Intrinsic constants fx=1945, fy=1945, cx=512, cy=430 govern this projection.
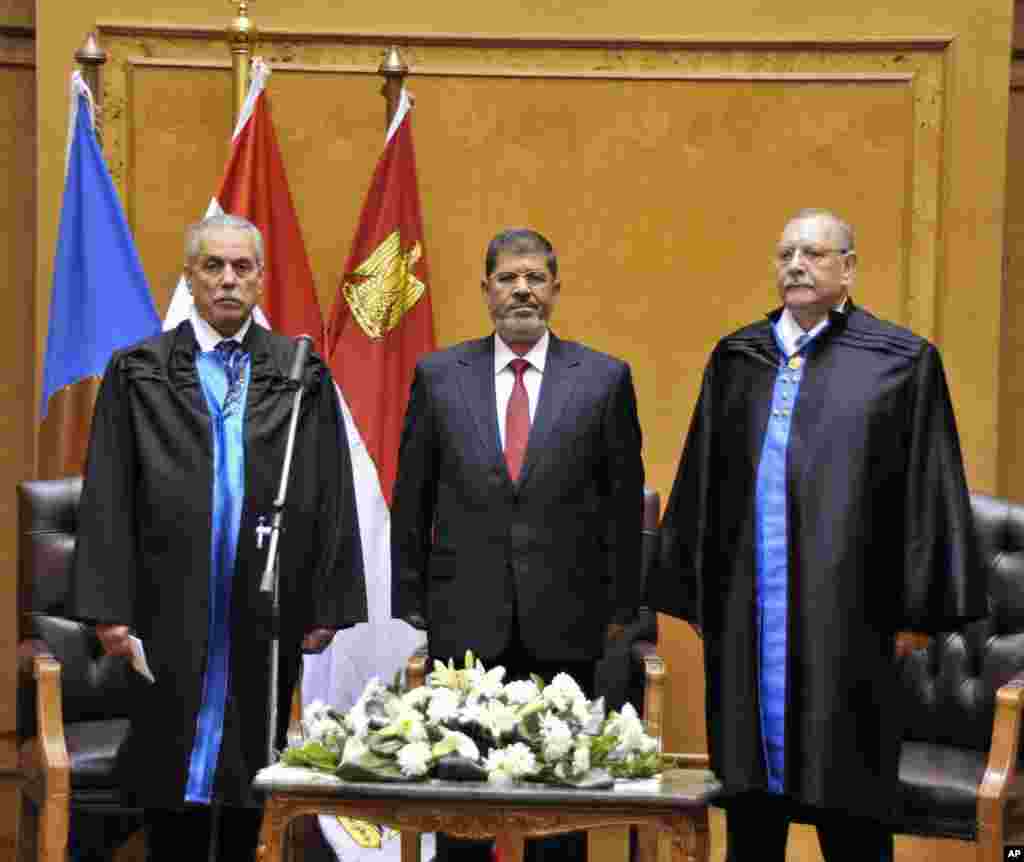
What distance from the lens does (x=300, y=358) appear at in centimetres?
404

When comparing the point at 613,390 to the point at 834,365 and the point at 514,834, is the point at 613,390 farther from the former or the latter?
the point at 514,834

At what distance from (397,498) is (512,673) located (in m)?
0.46

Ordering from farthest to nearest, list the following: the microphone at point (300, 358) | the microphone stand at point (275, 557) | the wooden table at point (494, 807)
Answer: the microphone at point (300, 358) → the microphone stand at point (275, 557) → the wooden table at point (494, 807)

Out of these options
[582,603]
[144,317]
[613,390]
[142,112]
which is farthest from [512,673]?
[142,112]

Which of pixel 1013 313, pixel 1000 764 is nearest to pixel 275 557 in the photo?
pixel 1000 764

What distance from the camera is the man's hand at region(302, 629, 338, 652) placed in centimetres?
428

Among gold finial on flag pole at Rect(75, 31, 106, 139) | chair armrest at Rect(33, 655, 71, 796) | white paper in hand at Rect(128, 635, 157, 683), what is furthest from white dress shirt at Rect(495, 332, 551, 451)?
gold finial on flag pole at Rect(75, 31, 106, 139)

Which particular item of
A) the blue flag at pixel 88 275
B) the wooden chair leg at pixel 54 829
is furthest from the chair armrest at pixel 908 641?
the blue flag at pixel 88 275

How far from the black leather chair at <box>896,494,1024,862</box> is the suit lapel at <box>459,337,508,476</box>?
104 cm

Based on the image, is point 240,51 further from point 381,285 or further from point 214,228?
point 214,228

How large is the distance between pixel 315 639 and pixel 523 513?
0.54 metres

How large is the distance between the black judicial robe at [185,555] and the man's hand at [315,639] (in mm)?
19

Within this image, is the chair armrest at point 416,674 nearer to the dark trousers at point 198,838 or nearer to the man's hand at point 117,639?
the dark trousers at point 198,838

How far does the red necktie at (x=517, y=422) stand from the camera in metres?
4.29
